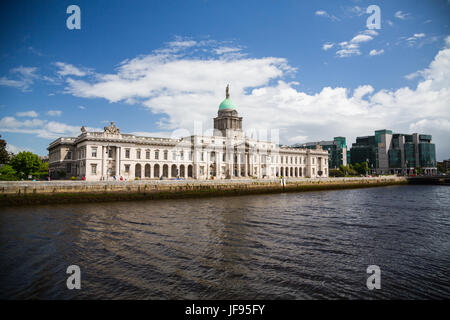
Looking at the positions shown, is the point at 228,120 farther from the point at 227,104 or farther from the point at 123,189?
the point at 123,189

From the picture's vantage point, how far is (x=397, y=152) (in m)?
161

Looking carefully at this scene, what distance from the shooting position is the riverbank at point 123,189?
1294 inches

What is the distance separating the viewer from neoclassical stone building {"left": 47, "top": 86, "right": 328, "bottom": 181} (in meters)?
58.9

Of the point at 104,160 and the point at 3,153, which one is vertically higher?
the point at 3,153

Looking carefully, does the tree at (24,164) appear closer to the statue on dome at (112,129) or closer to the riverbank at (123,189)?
the statue on dome at (112,129)

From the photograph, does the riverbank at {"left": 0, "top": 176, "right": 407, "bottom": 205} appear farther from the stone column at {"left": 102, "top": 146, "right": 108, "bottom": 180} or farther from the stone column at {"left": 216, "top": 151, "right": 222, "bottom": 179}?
the stone column at {"left": 216, "top": 151, "right": 222, "bottom": 179}

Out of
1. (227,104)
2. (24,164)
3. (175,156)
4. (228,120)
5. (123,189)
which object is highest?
(227,104)

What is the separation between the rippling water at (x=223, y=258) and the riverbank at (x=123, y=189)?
1224cm

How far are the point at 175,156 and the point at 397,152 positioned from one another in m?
144

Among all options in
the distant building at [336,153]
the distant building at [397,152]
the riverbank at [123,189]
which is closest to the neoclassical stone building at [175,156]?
the riverbank at [123,189]

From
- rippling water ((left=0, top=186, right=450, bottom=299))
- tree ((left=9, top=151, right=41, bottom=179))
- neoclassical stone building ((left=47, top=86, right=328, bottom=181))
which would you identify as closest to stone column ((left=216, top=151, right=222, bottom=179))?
neoclassical stone building ((left=47, top=86, right=328, bottom=181))

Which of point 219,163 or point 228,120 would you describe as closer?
point 219,163

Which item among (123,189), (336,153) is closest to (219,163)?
(123,189)
